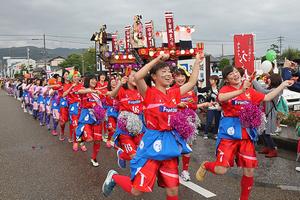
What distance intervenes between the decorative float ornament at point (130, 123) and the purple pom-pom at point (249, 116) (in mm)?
1667

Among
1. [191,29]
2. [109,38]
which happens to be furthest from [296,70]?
[109,38]

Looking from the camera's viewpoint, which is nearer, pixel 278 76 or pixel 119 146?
pixel 119 146

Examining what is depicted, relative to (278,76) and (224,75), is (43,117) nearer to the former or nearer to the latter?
(278,76)

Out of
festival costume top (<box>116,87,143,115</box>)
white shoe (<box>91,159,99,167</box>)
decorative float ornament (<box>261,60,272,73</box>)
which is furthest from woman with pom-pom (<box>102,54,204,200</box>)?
decorative float ornament (<box>261,60,272,73</box>)

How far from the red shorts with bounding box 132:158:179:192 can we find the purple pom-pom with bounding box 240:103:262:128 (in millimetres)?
1128

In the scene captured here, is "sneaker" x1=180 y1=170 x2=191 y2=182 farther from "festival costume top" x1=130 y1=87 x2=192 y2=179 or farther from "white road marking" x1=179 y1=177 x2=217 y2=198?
"festival costume top" x1=130 y1=87 x2=192 y2=179

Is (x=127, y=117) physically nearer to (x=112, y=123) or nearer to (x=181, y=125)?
(x=181, y=125)

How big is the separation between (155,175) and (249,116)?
1.44 meters

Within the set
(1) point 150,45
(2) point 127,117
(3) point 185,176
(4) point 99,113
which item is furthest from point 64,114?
(1) point 150,45

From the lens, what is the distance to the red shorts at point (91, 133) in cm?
678

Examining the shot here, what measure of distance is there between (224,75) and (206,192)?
1.69 meters

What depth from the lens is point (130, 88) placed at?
567 cm

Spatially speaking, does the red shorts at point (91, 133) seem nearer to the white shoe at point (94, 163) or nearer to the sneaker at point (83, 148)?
the white shoe at point (94, 163)

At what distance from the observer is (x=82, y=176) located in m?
6.04
